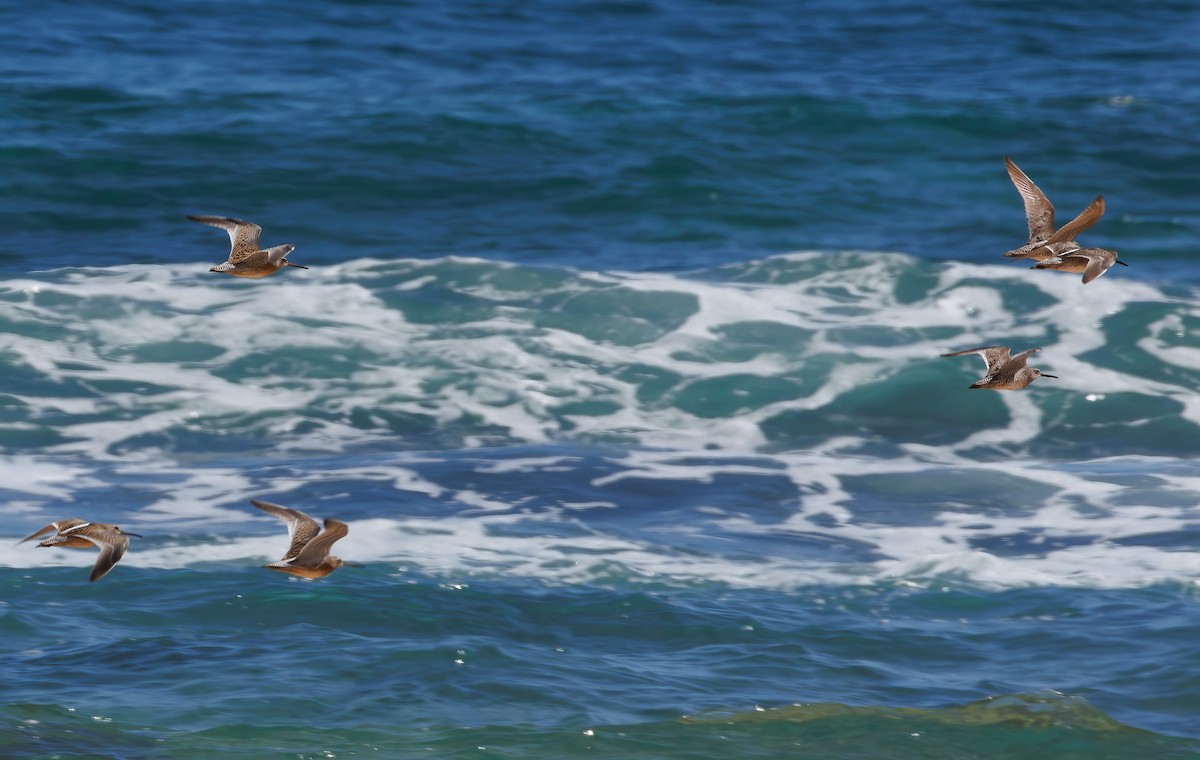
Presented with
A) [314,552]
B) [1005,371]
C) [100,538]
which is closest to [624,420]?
[1005,371]

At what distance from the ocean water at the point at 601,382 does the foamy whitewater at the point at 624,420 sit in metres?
0.05

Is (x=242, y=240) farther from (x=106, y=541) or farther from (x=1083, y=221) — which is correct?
(x=1083, y=221)

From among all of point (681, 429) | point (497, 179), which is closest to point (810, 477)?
point (681, 429)

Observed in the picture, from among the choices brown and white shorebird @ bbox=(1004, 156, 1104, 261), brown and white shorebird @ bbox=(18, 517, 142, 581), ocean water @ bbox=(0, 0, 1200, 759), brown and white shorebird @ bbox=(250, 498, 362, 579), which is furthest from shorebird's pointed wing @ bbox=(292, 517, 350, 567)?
brown and white shorebird @ bbox=(1004, 156, 1104, 261)

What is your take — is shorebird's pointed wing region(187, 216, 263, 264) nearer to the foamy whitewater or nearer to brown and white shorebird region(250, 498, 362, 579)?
brown and white shorebird region(250, 498, 362, 579)

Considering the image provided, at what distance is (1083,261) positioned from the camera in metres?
6.64

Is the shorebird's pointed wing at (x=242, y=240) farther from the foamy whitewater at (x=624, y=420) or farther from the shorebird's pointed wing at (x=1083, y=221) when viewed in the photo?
the shorebird's pointed wing at (x=1083, y=221)

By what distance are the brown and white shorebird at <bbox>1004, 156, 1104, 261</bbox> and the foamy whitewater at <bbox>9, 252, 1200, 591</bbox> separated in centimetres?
254

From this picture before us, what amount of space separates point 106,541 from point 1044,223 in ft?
13.4

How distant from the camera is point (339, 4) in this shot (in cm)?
2573

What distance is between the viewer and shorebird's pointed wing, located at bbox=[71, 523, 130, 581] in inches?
223

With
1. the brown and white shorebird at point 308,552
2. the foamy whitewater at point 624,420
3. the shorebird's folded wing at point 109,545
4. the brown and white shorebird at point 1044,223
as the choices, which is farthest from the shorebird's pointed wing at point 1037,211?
the shorebird's folded wing at point 109,545

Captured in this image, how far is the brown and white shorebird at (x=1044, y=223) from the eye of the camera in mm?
6633

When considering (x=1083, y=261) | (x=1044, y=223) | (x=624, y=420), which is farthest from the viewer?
(x=624, y=420)
